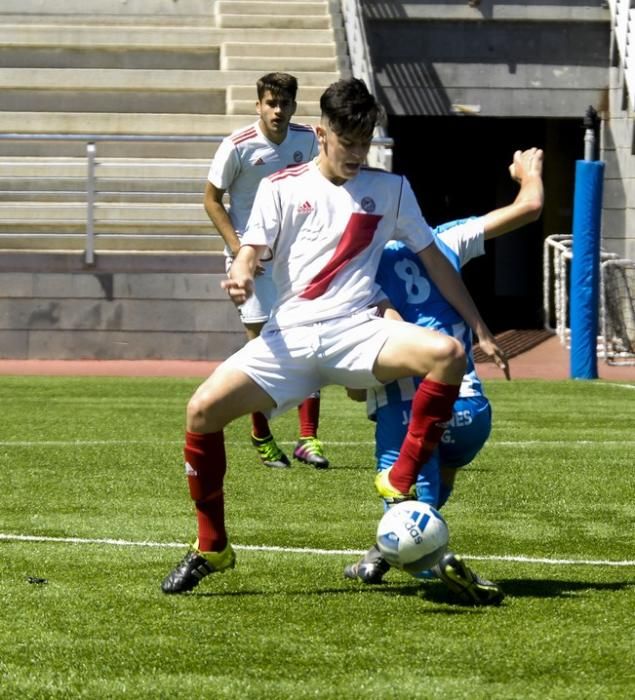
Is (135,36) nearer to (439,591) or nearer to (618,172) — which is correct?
(618,172)

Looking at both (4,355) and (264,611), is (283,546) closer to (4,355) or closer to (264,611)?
(264,611)

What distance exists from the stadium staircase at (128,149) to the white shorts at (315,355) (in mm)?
11934

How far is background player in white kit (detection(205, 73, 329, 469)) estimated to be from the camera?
29.5 feet

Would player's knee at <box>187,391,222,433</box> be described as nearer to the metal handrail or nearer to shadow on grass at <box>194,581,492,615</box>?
shadow on grass at <box>194,581,492,615</box>

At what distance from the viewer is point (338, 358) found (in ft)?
17.7

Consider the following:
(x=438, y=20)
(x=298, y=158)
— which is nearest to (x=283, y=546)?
(x=298, y=158)

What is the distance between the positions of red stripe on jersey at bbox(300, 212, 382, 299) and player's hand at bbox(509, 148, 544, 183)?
81cm

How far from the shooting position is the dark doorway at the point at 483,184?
942 inches

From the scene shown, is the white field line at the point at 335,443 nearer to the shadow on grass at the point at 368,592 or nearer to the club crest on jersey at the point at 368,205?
the shadow on grass at the point at 368,592

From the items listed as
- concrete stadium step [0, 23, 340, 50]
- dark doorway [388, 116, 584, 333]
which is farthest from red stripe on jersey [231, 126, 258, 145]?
dark doorway [388, 116, 584, 333]

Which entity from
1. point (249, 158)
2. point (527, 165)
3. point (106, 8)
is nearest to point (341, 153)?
point (527, 165)

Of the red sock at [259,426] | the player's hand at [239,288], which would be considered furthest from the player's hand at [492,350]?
the red sock at [259,426]

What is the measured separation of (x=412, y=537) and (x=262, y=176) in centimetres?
458

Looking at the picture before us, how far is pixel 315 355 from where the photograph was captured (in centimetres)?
540
